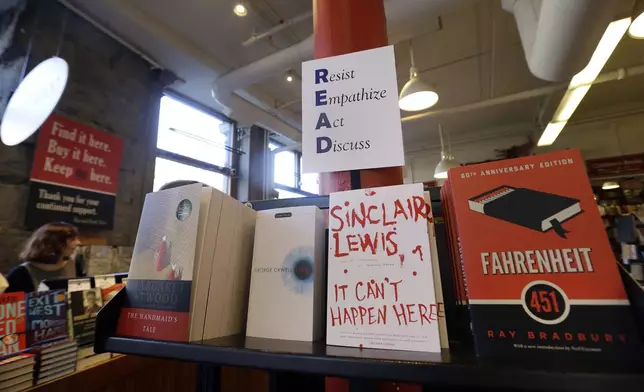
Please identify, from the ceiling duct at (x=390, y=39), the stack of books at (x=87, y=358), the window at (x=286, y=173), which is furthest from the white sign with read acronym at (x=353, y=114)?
the window at (x=286, y=173)

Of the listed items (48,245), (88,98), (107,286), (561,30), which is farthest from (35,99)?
(561,30)

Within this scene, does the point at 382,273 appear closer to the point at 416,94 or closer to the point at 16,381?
the point at 16,381

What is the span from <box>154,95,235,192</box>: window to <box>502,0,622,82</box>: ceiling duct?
135 inches

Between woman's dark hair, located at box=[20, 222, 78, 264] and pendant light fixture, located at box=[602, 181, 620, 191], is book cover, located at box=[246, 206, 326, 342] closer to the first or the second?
woman's dark hair, located at box=[20, 222, 78, 264]

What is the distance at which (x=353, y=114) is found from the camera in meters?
0.78

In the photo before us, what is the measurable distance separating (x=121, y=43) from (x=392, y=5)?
2.88 metres

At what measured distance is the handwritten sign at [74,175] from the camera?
267 centimetres

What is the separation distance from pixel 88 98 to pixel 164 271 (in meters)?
3.32

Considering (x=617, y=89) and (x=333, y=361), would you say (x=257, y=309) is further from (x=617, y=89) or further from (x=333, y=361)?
(x=617, y=89)

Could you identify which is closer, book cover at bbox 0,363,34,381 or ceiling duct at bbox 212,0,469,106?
book cover at bbox 0,363,34,381

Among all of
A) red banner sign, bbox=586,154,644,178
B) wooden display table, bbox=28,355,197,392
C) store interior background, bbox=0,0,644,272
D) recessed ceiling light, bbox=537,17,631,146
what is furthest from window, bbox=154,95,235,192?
red banner sign, bbox=586,154,644,178

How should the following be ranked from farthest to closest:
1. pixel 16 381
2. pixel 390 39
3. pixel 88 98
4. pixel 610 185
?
pixel 610 185
pixel 88 98
pixel 390 39
pixel 16 381

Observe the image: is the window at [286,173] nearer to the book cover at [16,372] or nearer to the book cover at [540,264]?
the book cover at [16,372]

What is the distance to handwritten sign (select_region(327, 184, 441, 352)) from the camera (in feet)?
1.79
